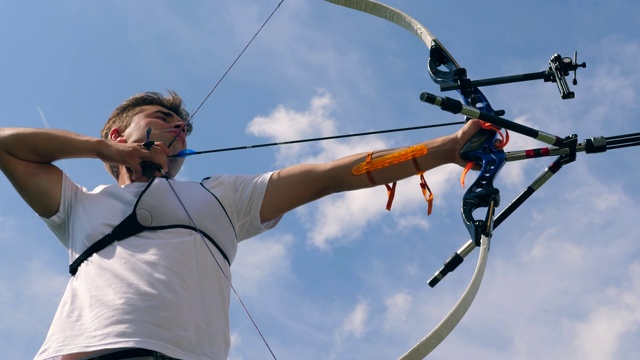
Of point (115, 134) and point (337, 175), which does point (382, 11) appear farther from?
point (115, 134)

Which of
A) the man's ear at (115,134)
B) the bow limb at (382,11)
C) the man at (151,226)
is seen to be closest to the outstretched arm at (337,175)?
the man at (151,226)

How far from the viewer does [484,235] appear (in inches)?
115

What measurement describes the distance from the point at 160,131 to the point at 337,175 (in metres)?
0.87

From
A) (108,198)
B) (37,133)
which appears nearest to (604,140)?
(108,198)

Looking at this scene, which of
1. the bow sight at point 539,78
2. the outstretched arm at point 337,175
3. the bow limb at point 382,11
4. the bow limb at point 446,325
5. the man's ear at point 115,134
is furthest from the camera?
the bow limb at point 382,11

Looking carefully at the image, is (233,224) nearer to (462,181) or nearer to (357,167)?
(357,167)

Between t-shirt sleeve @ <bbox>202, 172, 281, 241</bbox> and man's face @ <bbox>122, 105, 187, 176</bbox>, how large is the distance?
0.38m

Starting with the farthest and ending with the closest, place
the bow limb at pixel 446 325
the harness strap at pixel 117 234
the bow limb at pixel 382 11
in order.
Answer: the bow limb at pixel 382 11 < the harness strap at pixel 117 234 < the bow limb at pixel 446 325

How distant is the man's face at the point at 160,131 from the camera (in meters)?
3.35

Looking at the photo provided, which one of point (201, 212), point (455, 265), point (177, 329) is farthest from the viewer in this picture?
point (455, 265)

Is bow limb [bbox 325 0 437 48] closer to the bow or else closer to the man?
the bow

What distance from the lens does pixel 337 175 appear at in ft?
9.80

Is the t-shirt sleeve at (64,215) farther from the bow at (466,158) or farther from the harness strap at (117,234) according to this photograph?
the bow at (466,158)

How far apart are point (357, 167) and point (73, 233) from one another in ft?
3.58
